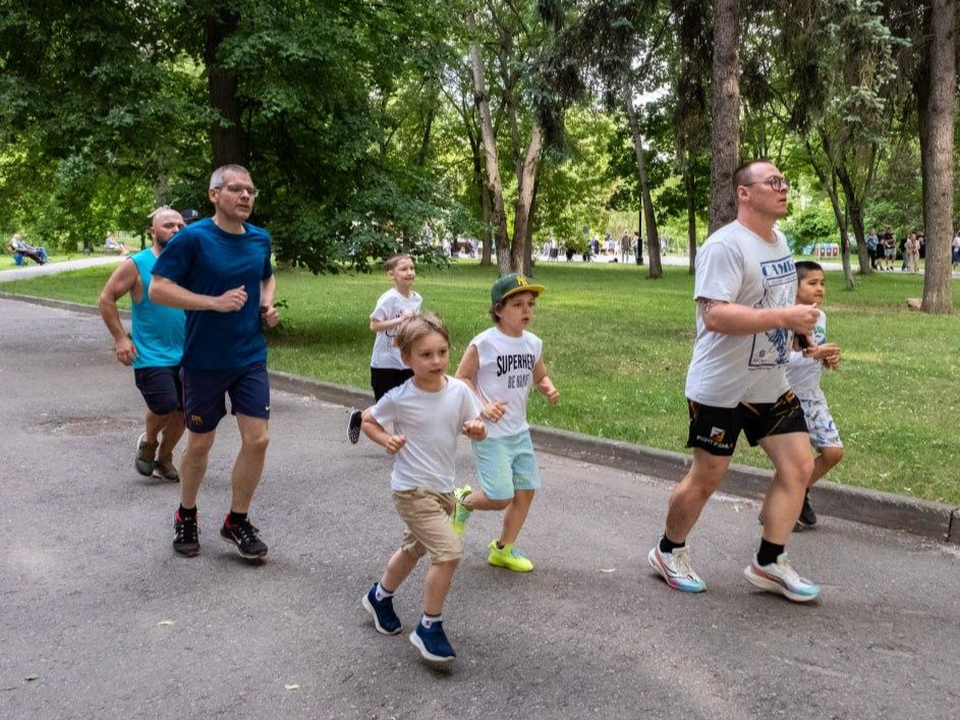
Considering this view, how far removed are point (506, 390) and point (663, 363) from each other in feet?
24.9

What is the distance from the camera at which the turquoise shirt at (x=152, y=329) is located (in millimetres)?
6207

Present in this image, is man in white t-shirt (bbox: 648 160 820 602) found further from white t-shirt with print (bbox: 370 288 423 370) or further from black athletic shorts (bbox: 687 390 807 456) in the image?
white t-shirt with print (bbox: 370 288 423 370)

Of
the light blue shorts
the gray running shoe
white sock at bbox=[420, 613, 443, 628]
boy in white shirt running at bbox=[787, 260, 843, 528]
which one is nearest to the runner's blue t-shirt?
the light blue shorts

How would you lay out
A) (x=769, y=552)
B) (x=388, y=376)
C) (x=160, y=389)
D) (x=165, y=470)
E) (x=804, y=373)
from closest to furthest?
(x=769, y=552), (x=804, y=373), (x=160, y=389), (x=165, y=470), (x=388, y=376)

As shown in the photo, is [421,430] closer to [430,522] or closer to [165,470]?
[430,522]

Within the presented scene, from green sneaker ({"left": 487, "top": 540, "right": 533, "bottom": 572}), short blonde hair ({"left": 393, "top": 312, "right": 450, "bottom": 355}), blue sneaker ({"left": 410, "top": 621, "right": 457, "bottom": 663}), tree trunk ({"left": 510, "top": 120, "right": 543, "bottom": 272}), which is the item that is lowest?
green sneaker ({"left": 487, "top": 540, "right": 533, "bottom": 572})

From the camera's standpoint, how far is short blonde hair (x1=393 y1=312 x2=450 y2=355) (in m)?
3.65

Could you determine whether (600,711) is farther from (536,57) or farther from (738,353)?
(536,57)

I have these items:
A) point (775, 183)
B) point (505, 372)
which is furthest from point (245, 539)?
point (775, 183)

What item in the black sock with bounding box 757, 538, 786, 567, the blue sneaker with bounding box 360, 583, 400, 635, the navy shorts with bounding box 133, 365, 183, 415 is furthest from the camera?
the navy shorts with bounding box 133, 365, 183, 415

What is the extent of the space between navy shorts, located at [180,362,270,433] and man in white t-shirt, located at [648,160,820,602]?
2.18m

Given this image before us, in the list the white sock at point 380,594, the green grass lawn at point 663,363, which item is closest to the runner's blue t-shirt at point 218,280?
the white sock at point 380,594

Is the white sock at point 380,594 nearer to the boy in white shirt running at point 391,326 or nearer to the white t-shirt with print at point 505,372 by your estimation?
the white t-shirt with print at point 505,372

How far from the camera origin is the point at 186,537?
16.1 feet
